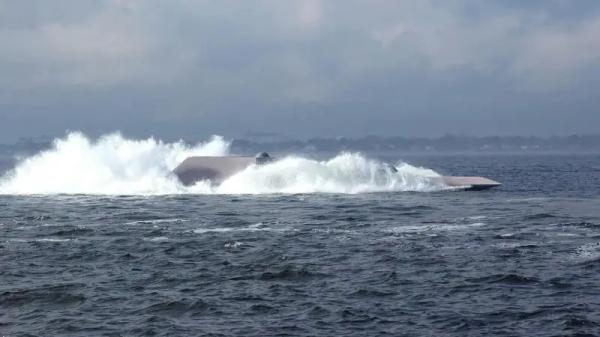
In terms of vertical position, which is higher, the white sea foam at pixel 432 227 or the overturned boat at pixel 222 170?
the overturned boat at pixel 222 170

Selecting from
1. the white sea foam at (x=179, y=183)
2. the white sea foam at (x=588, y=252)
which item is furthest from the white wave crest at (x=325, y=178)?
the white sea foam at (x=588, y=252)

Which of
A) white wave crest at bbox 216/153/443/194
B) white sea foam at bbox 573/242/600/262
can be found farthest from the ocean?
white wave crest at bbox 216/153/443/194

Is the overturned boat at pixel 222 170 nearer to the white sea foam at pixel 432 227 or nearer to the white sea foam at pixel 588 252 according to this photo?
the white sea foam at pixel 432 227

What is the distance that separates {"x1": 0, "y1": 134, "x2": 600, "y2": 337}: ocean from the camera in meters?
25.3

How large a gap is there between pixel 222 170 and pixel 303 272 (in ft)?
154

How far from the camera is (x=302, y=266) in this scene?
34.0 m

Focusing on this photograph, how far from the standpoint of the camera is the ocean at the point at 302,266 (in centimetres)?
2534

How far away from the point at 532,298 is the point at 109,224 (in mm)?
29670

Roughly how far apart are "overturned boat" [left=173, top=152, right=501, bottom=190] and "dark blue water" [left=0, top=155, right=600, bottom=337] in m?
20.7

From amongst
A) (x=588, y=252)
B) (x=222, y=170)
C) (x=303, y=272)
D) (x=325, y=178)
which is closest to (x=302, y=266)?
(x=303, y=272)

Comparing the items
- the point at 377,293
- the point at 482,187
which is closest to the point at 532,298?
the point at 377,293

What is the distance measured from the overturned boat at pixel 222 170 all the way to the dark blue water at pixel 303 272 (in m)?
20.7

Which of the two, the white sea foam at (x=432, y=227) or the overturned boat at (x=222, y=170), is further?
the overturned boat at (x=222, y=170)

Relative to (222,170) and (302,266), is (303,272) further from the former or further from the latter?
(222,170)
